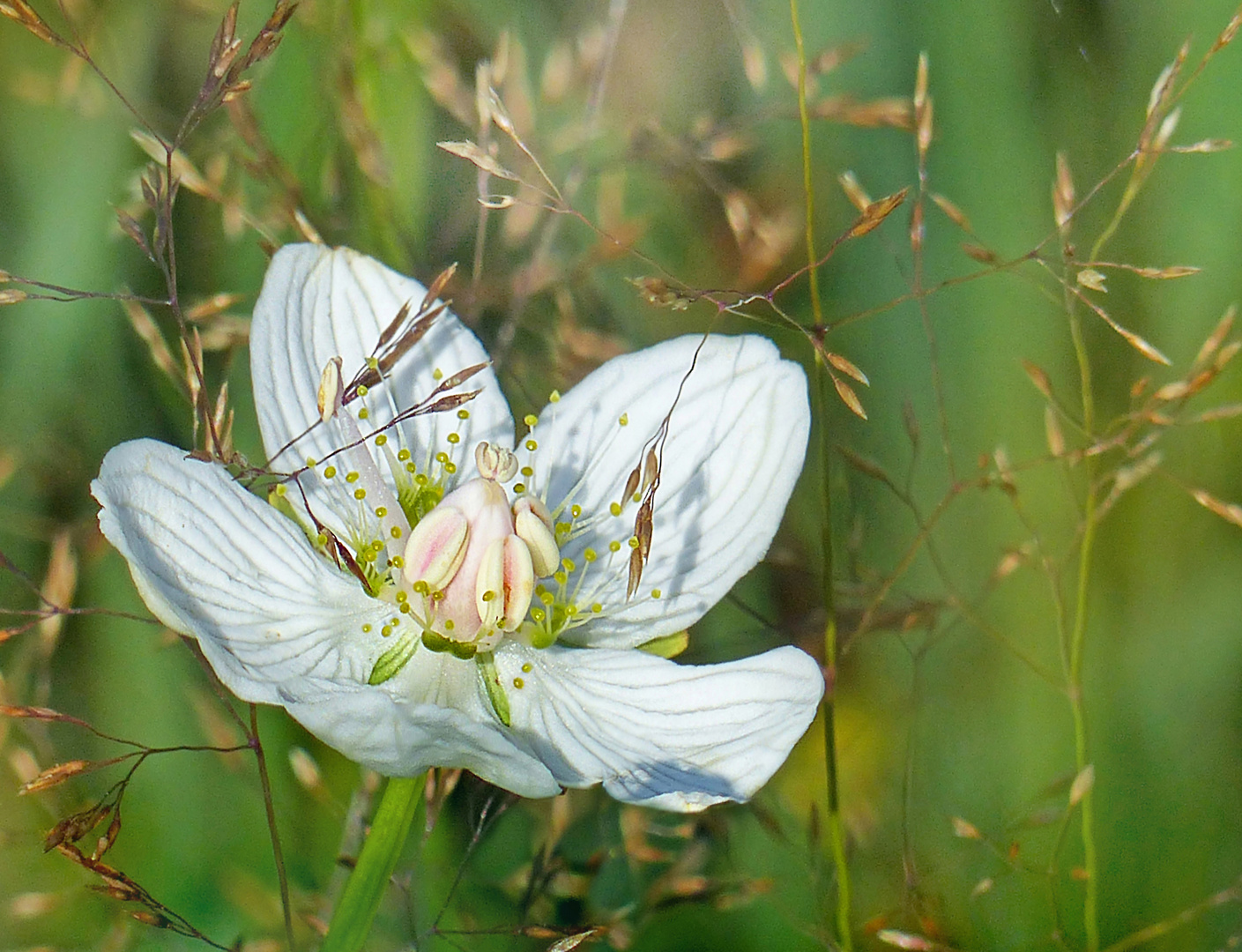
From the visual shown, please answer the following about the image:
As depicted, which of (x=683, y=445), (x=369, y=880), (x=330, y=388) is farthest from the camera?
(x=683, y=445)

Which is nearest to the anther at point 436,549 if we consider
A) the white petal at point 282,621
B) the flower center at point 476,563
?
the flower center at point 476,563

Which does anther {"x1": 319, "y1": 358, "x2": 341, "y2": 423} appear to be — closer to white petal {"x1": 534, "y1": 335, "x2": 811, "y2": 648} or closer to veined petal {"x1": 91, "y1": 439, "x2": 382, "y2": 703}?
veined petal {"x1": 91, "y1": 439, "x2": 382, "y2": 703}

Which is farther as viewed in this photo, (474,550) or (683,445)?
(683,445)

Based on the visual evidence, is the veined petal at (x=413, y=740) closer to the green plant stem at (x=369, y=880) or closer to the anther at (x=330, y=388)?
the green plant stem at (x=369, y=880)

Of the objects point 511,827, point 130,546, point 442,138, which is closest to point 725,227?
point 442,138

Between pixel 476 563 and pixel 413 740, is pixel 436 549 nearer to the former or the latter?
pixel 476 563

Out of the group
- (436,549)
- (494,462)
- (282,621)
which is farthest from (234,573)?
(494,462)
